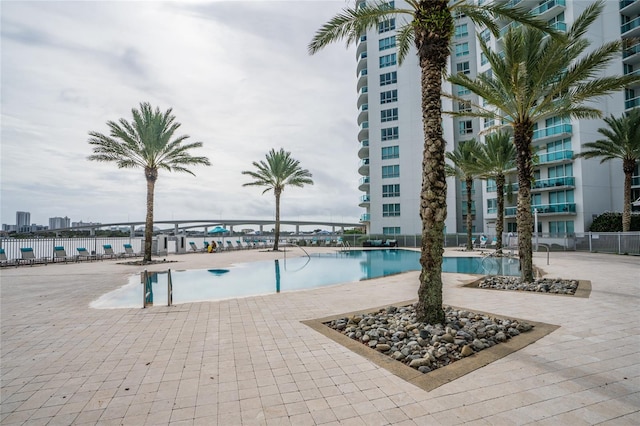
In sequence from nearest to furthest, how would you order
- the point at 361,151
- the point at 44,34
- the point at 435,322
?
the point at 435,322 → the point at 44,34 → the point at 361,151

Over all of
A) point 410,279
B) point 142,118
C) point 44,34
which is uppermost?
point 142,118

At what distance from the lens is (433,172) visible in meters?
5.94

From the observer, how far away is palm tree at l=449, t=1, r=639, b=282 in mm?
9797

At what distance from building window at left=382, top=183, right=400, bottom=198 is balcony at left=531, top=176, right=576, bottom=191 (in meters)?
15.9

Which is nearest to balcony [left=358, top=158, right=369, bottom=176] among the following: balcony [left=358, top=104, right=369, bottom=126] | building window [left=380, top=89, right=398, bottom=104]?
balcony [left=358, top=104, right=369, bottom=126]

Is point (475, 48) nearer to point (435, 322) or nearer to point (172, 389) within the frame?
point (435, 322)

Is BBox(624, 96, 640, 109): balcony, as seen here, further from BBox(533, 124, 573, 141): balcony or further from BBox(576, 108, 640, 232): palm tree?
A: BBox(576, 108, 640, 232): palm tree

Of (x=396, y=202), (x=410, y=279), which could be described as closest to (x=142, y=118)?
(x=410, y=279)

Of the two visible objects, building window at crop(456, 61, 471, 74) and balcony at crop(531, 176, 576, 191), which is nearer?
balcony at crop(531, 176, 576, 191)

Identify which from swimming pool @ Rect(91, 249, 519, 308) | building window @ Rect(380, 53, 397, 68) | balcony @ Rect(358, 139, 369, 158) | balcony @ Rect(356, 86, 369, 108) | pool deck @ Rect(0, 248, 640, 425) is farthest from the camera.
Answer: balcony @ Rect(358, 139, 369, 158)

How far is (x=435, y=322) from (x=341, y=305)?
107 inches

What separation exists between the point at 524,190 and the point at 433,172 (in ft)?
22.4

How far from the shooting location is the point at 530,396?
3.42 metres

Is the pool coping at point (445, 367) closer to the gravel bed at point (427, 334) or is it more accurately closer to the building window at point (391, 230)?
the gravel bed at point (427, 334)
